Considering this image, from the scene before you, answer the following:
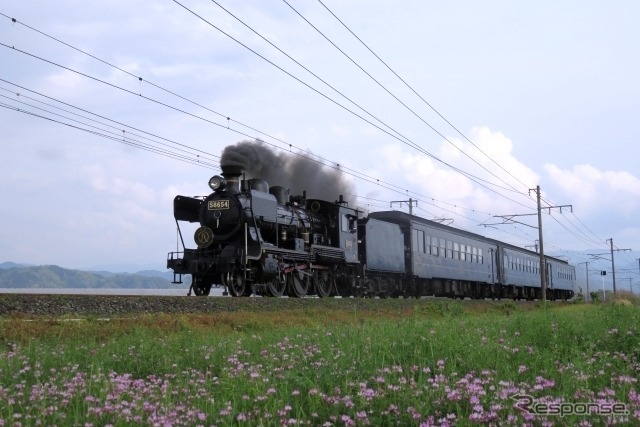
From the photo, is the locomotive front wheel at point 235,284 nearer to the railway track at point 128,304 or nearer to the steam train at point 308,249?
the steam train at point 308,249

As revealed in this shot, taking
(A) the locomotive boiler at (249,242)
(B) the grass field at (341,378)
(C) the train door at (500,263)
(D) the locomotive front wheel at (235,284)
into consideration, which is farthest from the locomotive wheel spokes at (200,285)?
(C) the train door at (500,263)

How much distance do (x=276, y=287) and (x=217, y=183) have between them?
4.03 meters

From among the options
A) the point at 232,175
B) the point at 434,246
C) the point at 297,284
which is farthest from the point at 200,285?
the point at 434,246

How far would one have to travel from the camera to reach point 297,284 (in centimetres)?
2308

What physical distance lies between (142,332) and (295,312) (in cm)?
663

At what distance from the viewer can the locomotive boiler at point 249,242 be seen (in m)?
20.5

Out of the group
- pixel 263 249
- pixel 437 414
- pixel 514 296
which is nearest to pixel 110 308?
pixel 263 249

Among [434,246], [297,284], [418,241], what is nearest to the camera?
[297,284]

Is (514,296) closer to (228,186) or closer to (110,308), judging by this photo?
(228,186)

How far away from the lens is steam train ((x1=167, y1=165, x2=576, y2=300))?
20672 mm

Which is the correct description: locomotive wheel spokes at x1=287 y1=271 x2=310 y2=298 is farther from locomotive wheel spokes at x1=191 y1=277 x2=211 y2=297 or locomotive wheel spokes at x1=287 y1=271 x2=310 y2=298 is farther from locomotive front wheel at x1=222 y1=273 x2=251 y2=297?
locomotive wheel spokes at x1=191 y1=277 x2=211 y2=297

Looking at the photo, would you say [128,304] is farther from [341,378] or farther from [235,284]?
[341,378]

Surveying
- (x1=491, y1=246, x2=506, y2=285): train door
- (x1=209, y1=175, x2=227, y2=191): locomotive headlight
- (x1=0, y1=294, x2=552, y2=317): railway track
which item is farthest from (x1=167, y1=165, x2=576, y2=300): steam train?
(x1=491, y1=246, x2=506, y2=285): train door

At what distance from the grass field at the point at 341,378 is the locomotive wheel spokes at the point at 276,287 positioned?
1139 centimetres
